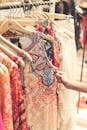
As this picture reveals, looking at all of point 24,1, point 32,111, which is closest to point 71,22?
point 24,1

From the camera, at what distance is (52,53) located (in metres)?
1.64

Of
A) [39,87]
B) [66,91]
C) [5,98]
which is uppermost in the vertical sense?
[5,98]

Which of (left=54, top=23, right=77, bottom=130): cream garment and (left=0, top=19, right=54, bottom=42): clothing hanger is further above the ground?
(left=0, top=19, right=54, bottom=42): clothing hanger

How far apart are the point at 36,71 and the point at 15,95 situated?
0.28 metres

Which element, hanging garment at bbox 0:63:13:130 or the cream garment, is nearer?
hanging garment at bbox 0:63:13:130

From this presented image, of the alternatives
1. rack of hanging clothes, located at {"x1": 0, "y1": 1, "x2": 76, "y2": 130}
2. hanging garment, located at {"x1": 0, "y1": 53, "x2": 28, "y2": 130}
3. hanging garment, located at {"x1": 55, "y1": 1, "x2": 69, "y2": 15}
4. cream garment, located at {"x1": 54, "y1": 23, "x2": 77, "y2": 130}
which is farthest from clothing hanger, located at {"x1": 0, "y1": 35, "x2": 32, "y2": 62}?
hanging garment, located at {"x1": 55, "y1": 1, "x2": 69, "y2": 15}

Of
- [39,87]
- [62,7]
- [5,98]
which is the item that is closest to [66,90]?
[39,87]

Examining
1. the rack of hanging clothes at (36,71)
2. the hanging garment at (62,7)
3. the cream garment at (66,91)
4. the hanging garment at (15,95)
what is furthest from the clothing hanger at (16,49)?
the hanging garment at (62,7)

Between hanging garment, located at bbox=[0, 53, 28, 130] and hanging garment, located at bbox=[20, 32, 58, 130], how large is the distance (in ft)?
0.64

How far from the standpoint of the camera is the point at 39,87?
5.11 feet

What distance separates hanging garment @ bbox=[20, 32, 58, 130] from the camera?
149cm

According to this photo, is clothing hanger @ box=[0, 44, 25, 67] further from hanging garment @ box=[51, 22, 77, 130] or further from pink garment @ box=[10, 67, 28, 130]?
hanging garment @ box=[51, 22, 77, 130]

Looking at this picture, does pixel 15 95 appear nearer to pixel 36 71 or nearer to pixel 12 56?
pixel 12 56

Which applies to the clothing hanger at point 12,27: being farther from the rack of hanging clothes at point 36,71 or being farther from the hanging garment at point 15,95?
the hanging garment at point 15,95
